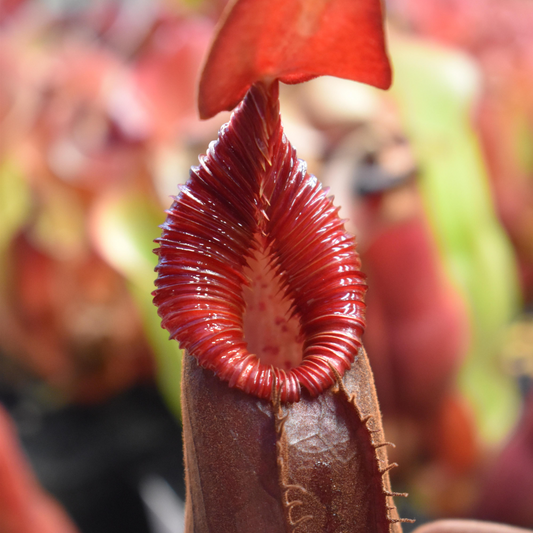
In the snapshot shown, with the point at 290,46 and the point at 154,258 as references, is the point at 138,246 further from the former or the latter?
the point at 290,46

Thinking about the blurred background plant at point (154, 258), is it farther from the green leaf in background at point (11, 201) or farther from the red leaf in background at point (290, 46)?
the red leaf in background at point (290, 46)

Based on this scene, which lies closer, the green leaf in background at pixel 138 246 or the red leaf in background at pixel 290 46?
the red leaf in background at pixel 290 46

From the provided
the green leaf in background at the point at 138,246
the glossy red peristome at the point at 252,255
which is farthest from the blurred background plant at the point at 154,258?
the glossy red peristome at the point at 252,255

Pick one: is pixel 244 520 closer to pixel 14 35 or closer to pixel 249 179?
pixel 249 179

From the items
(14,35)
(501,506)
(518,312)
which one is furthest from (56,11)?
(501,506)

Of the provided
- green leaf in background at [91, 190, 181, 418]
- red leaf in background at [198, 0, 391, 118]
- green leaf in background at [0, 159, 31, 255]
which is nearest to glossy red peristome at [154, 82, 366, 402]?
red leaf in background at [198, 0, 391, 118]

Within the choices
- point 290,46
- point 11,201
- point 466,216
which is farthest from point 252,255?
point 11,201

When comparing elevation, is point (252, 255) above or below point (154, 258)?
below
